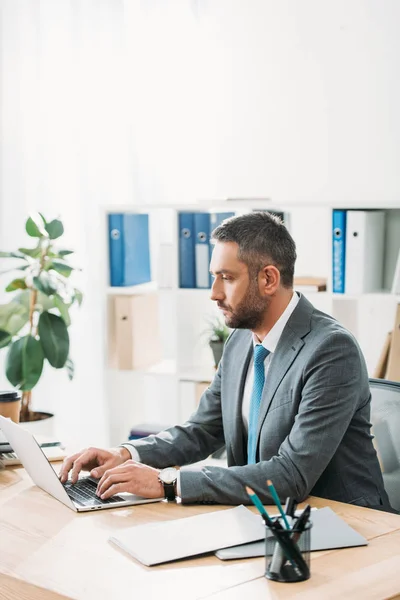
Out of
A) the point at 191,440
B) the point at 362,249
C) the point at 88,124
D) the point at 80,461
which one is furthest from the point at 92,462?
the point at 88,124

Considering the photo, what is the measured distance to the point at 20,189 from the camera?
4.20 meters

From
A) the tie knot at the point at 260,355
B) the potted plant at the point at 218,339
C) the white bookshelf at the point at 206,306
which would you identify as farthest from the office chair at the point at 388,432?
the potted plant at the point at 218,339

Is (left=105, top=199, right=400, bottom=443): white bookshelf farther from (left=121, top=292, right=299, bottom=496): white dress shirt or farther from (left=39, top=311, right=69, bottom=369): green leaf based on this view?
(left=121, top=292, right=299, bottom=496): white dress shirt

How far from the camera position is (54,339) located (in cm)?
373

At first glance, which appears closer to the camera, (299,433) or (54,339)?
(299,433)

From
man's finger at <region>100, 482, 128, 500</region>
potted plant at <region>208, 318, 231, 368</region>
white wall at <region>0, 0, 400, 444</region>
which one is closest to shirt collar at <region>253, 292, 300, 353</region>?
man's finger at <region>100, 482, 128, 500</region>

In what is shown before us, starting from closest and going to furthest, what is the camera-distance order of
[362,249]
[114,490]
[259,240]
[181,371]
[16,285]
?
[114,490] → [259,240] → [362,249] → [16,285] → [181,371]

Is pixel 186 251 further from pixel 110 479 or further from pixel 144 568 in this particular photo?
pixel 144 568

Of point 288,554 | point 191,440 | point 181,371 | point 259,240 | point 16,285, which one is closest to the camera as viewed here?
point 288,554

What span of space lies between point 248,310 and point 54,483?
2.14 feet

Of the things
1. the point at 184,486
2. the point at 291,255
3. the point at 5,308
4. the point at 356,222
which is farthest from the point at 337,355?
the point at 5,308

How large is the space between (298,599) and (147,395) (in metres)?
3.12

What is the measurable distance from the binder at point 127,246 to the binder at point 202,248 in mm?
334

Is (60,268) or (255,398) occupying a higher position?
(60,268)
